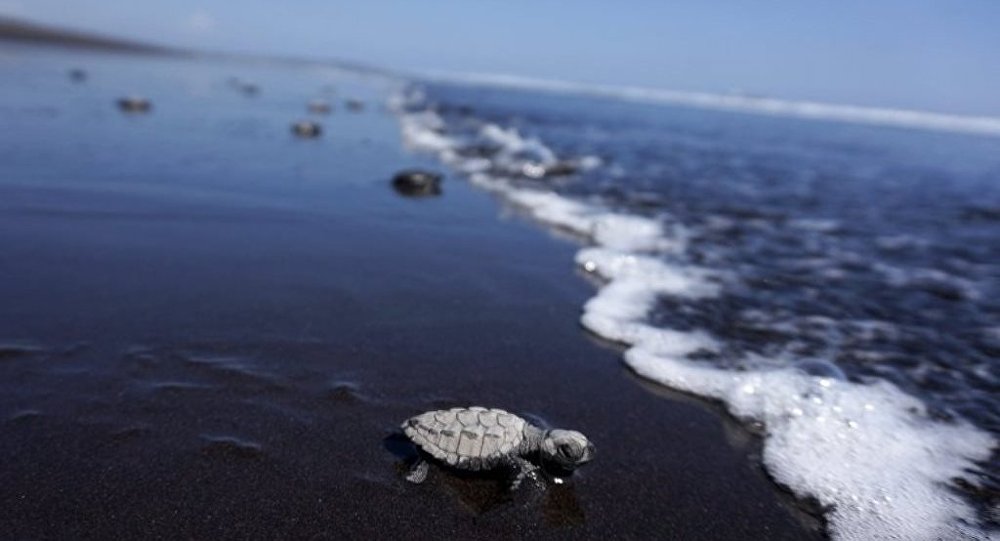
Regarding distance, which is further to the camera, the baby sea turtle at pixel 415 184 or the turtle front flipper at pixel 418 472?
the baby sea turtle at pixel 415 184

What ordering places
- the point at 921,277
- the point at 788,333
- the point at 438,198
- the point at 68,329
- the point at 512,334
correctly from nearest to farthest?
the point at 68,329 < the point at 512,334 < the point at 788,333 < the point at 921,277 < the point at 438,198

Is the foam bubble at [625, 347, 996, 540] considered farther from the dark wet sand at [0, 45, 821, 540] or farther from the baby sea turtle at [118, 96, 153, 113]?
the baby sea turtle at [118, 96, 153, 113]

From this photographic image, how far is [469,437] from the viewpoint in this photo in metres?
3.16

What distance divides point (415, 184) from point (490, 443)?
7.39m

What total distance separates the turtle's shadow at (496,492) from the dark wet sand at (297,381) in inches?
0.5

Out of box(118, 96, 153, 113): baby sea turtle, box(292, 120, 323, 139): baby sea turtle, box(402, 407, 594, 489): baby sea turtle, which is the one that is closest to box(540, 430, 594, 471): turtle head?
box(402, 407, 594, 489): baby sea turtle

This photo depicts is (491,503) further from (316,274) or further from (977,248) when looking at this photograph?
(977,248)

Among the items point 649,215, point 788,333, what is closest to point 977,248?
point 649,215

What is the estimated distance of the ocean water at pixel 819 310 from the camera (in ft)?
12.4

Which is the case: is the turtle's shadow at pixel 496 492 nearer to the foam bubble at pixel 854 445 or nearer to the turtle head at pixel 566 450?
the turtle head at pixel 566 450

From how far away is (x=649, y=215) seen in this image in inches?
375

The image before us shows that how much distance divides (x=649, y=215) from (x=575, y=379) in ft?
18.2

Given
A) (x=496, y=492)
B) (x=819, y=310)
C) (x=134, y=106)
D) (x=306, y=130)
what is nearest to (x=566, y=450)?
(x=496, y=492)

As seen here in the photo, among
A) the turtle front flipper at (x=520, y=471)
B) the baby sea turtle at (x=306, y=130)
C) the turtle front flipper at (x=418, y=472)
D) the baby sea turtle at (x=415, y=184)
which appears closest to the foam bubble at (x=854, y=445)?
the turtle front flipper at (x=520, y=471)
